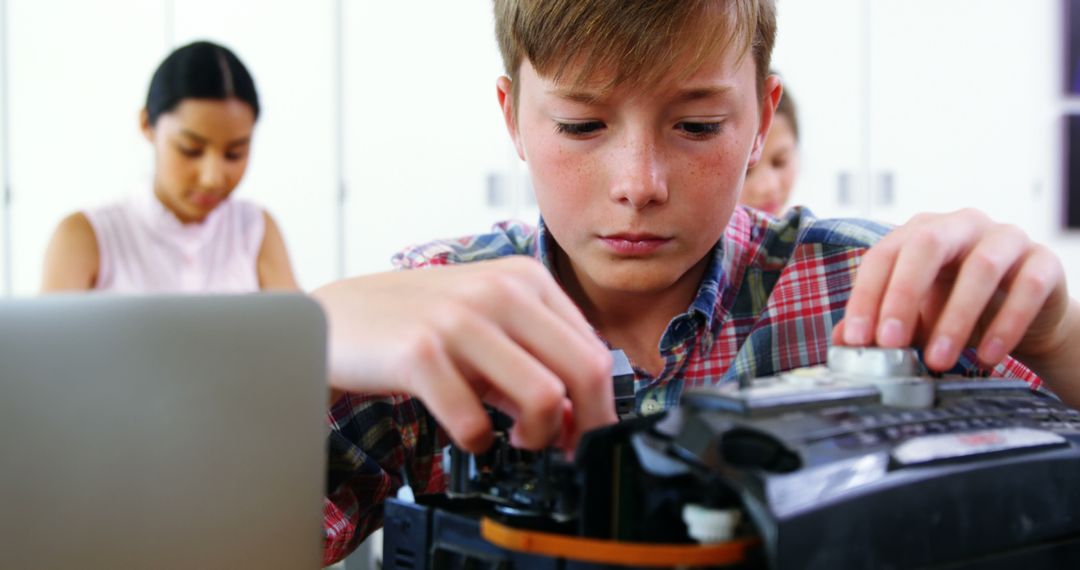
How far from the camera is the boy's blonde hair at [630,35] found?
0.82 metres

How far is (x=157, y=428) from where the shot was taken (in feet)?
1.36

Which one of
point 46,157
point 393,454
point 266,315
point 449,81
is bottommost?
point 393,454

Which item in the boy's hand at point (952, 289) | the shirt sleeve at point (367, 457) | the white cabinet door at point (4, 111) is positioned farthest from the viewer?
the white cabinet door at point (4, 111)

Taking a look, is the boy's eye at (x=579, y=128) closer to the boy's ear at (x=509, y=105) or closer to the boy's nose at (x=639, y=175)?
the boy's nose at (x=639, y=175)

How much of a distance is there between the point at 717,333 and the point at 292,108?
7.83 feet

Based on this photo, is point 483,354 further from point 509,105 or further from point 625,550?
point 509,105

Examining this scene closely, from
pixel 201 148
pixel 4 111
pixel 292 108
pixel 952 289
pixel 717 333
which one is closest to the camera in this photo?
pixel 952 289

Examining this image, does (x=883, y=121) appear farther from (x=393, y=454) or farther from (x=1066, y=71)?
(x=393, y=454)

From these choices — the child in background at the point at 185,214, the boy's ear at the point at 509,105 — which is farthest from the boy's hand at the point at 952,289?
the child in background at the point at 185,214

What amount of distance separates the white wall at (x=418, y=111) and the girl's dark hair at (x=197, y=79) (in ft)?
2.70

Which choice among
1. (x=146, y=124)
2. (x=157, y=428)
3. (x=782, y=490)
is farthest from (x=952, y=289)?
(x=146, y=124)

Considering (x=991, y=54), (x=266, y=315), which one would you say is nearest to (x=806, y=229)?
(x=266, y=315)

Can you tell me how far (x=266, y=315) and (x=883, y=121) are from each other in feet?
10.1

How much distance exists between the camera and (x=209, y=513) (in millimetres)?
431
